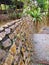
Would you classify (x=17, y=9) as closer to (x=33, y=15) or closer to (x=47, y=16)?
(x=33, y=15)

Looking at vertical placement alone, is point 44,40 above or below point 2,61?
below

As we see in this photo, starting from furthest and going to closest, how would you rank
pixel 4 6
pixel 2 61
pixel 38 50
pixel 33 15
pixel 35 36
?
pixel 33 15 → pixel 4 6 → pixel 35 36 → pixel 38 50 → pixel 2 61

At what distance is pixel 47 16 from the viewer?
49.3 feet

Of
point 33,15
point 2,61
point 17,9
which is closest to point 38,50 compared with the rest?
point 17,9

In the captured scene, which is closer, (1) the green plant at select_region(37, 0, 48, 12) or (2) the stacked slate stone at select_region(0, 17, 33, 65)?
(2) the stacked slate stone at select_region(0, 17, 33, 65)

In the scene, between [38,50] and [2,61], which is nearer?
[2,61]

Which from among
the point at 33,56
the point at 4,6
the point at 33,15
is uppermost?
the point at 4,6

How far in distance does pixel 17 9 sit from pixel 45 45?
2882mm

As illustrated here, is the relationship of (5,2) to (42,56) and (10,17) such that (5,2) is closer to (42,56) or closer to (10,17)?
(10,17)

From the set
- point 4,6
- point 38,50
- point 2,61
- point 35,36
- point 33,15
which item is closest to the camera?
point 2,61

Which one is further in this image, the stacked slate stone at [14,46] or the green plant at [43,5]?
the green plant at [43,5]

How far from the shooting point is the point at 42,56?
17.5ft

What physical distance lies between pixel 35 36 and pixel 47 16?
24.6 feet

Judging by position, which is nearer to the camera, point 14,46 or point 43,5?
point 14,46
